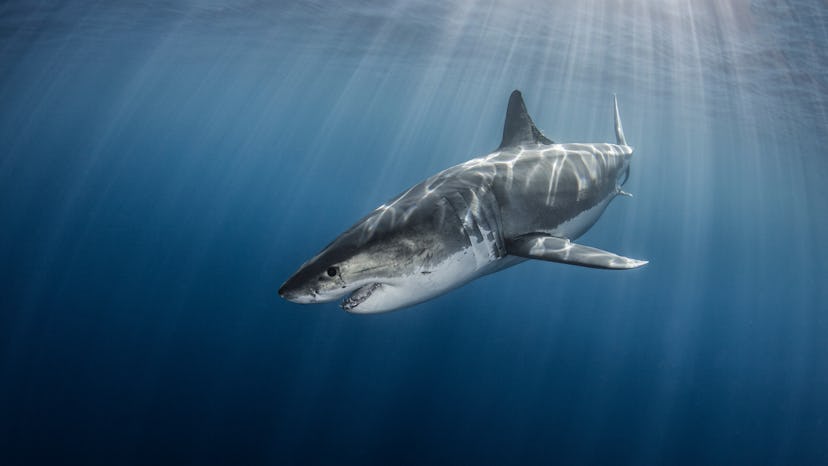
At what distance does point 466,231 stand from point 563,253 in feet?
2.74

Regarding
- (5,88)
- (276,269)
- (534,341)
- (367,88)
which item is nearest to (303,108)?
(367,88)

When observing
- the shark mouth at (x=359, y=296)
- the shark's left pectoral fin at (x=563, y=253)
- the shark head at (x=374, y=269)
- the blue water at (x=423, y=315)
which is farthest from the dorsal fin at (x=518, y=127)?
the blue water at (x=423, y=315)

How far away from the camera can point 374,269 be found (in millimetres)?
2627

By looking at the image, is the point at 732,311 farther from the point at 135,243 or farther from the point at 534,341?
the point at 135,243

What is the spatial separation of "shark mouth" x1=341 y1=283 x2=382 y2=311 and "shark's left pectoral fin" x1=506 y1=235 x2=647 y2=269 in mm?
1444

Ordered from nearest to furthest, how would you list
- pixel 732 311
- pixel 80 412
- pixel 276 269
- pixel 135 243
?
1. pixel 80 412
2. pixel 276 269
3. pixel 135 243
4. pixel 732 311

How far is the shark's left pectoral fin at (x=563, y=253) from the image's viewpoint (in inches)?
127

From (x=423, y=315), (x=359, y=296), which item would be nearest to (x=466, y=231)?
(x=359, y=296)

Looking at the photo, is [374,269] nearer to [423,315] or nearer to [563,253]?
[563,253]

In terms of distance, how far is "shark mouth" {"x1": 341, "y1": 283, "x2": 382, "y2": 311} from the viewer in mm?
2693

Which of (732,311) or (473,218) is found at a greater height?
(473,218)

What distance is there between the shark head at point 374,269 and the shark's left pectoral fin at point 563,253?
2.86ft

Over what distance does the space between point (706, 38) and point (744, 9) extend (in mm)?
2829

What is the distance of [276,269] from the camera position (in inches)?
971
